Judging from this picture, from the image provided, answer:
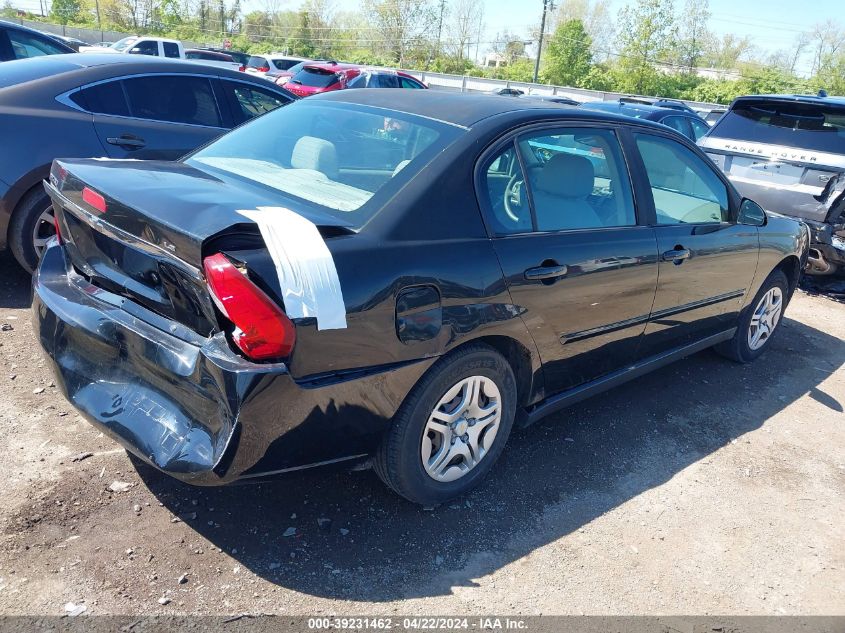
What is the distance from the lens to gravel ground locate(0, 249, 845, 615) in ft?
8.36

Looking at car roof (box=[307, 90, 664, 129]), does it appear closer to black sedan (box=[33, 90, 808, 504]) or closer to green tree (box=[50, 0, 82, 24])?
black sedan (box=[33, 90, 808, 504])

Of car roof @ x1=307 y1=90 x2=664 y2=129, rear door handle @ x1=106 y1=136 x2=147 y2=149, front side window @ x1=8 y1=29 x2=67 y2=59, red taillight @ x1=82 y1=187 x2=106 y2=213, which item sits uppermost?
car roof @ x1=307 y1=90 x2=664 y2=129

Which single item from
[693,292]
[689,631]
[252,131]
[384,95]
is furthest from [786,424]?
[252,131]

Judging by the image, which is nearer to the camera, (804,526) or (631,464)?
(804,526)

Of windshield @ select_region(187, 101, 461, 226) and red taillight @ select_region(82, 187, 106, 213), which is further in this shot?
windshield @ select_region(187, 101, 461, 226)

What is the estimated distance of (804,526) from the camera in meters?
3.37

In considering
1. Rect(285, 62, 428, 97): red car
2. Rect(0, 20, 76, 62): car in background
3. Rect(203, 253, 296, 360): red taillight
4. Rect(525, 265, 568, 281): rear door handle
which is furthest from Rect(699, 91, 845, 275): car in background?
Rect(285, 62, 428, 97): red car

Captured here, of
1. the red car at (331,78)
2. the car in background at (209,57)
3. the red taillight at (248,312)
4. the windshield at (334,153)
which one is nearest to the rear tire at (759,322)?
the windshield at (334,153)

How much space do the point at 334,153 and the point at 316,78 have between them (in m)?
17.4

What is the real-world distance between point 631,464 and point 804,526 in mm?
836

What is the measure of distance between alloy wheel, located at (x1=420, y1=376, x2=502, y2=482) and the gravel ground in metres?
0.23

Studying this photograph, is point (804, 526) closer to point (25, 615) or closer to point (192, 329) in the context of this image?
point (192, 329)

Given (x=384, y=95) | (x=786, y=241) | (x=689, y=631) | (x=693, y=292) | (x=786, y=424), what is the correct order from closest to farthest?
1. (x=689, y=631)
2. (x=384, y=95)
3. (x=693, y=292)
4. (x=786, y=424)
5. (x=786, y=241)

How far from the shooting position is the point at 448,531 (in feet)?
9.82
